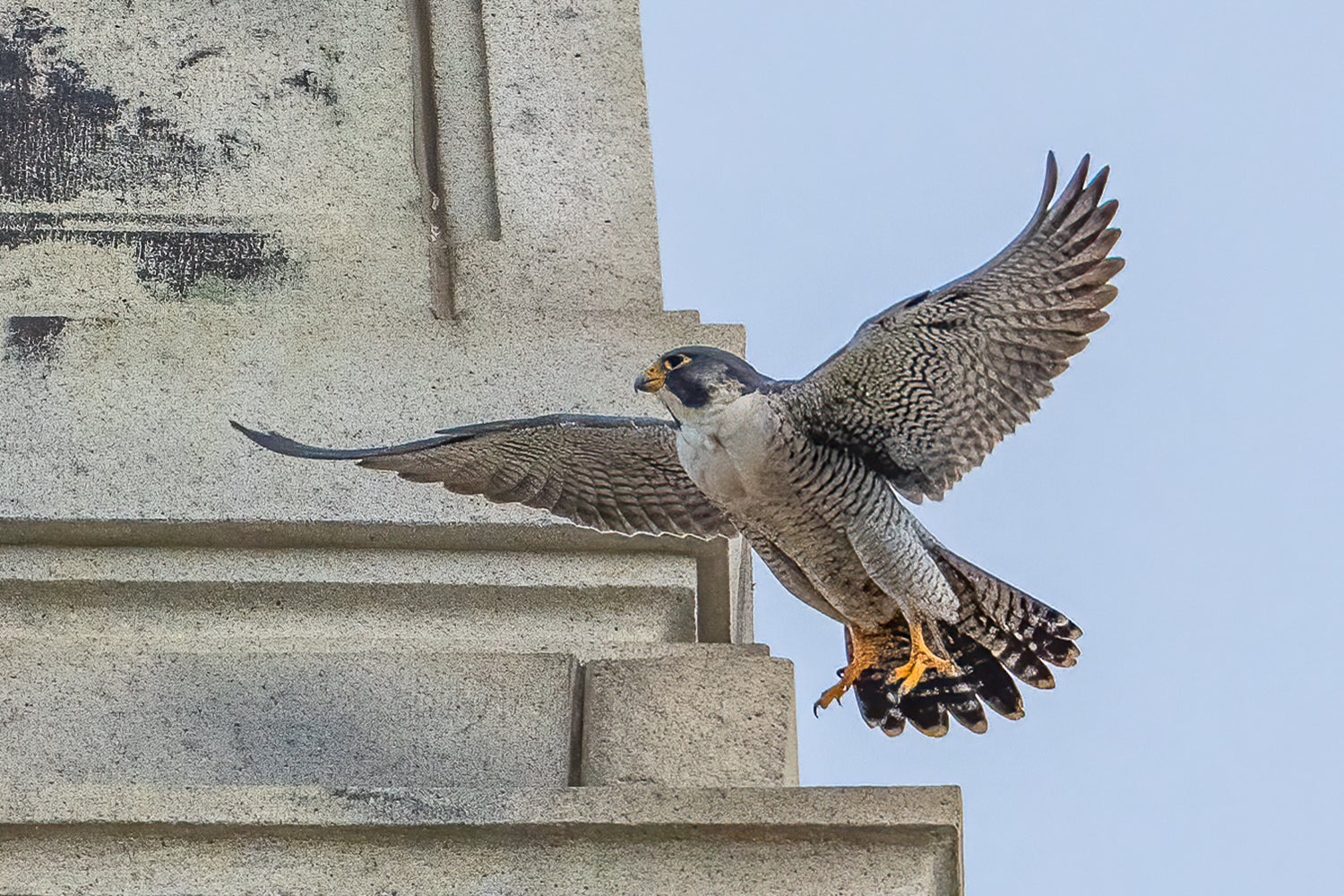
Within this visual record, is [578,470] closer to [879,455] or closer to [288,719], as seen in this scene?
[879,455]

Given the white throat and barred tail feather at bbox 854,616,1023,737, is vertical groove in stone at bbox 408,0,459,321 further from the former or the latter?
barred tail feather at bbox 854,616,1023,737

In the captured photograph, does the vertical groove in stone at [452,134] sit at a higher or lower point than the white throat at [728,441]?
higher

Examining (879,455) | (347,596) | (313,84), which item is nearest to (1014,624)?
(879,455)

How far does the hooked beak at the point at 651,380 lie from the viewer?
5707 millimetres

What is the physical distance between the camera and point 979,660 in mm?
6121

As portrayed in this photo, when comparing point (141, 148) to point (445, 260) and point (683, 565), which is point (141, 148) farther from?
point (683, 565)

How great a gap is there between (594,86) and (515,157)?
357mm

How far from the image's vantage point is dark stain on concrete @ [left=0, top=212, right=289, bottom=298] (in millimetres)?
7023

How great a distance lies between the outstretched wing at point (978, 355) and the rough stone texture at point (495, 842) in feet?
2.83

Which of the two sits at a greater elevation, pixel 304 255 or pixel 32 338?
pixel 304 255

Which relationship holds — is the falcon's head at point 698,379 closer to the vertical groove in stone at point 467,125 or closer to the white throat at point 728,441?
the white throat at point 728,441

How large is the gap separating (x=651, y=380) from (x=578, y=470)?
425 mm

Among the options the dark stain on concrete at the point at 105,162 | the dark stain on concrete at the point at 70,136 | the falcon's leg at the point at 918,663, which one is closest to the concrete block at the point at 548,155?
the dark stain on concrete at the point at 105,162

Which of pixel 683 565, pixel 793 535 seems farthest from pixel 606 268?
pixel 793 535
